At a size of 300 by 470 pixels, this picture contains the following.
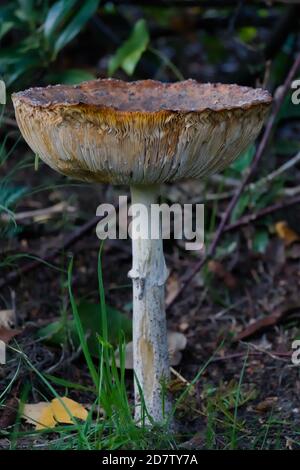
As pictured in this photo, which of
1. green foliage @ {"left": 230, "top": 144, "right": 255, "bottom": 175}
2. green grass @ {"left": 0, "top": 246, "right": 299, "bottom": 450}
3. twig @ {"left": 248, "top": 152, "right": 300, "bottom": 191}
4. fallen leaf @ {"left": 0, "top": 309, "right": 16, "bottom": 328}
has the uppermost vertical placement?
green foliage @ {"left": 230, "top": 144, "right": 255, "bottom": 175}

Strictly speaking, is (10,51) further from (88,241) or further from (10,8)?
(88,241)

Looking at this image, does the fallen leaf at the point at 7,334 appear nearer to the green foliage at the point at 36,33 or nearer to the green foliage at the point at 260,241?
the green foliage at the point at 36,33

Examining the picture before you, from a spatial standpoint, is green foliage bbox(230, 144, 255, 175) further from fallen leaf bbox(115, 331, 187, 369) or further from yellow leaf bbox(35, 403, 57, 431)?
yellow leaf bbox(35, 403, 57, 431)

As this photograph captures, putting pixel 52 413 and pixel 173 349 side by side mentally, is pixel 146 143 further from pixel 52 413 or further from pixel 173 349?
pixel 173 349

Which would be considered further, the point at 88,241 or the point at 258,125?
the point at 88,241

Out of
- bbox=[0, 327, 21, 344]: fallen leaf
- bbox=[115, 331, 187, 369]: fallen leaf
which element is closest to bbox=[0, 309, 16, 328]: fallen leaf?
bbox=[0, 327, 21, 344]: fallen leaf

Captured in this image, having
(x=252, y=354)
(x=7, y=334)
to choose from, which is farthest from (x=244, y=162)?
(x=7, y=334)
